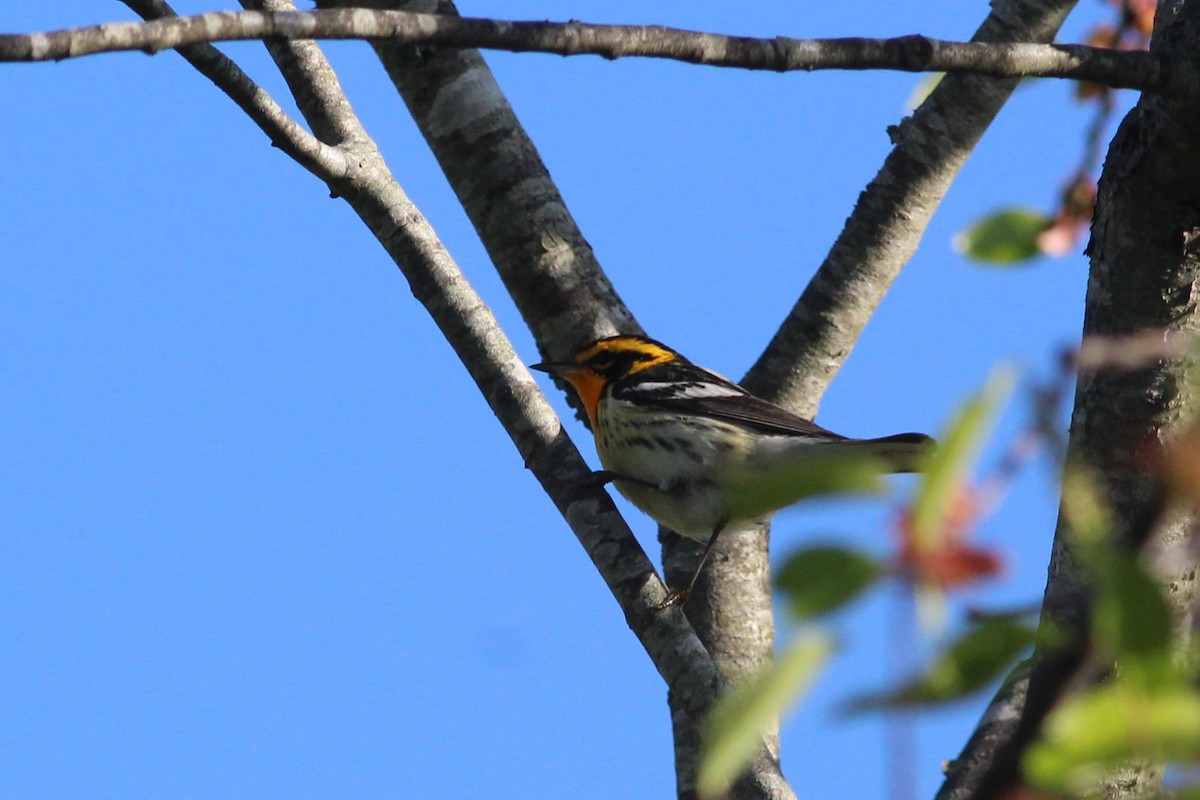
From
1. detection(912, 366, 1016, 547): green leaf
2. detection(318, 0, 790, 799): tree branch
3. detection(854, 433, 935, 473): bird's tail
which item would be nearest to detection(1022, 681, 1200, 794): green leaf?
detection(912, 366, 1016, 547): green leaf

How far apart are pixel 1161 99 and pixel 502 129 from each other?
102 inches

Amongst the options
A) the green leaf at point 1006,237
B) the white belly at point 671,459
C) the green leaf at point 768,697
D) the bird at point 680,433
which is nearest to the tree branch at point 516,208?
the bird at point 680,433

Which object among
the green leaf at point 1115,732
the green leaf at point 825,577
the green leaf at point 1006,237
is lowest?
the green leaf at point 1115,732

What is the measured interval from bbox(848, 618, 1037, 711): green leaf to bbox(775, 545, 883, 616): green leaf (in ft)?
0.34

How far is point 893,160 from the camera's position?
591 cm

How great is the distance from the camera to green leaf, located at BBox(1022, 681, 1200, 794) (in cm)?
101


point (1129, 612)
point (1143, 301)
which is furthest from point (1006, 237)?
point (1129, 612)

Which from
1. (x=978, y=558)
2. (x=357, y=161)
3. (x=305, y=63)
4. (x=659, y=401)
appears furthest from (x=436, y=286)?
(x=978, y=558)

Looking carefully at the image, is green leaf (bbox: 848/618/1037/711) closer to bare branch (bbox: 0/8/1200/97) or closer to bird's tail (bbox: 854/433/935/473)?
bare branch (bbox: 0/8/1200/97)

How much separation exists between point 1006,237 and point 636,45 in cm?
106

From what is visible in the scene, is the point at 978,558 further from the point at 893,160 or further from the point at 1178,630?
the point at 893,160

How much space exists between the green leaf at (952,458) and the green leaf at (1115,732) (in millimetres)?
176

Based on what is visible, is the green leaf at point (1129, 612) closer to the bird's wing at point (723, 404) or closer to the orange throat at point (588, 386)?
the bird's wing at point (723, 404)

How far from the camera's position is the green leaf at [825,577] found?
1049 mm
